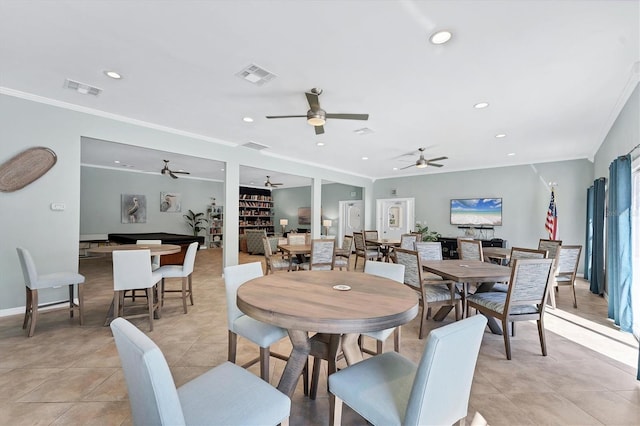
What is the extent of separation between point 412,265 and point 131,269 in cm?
311

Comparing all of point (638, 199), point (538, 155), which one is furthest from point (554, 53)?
point (538, 155)

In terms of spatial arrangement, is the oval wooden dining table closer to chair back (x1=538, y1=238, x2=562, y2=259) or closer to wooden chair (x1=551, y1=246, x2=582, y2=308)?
wooden chair (x1=551, y1=246, x2=582, y2=308)

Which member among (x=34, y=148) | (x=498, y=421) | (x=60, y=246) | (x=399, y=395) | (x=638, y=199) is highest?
(x=34, y=148)

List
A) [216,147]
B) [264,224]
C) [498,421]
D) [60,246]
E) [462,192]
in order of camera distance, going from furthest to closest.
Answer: [264,224]
[462,192]
[216,147]
[60,246]
[498,421]

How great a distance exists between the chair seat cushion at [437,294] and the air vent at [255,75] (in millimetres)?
2844

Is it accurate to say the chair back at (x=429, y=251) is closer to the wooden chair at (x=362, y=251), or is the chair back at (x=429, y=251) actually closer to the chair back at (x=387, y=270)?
the chair back at (x=387, y=270)

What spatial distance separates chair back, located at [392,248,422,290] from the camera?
309 cm

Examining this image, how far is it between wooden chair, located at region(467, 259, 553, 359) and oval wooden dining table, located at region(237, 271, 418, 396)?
143 centimetres

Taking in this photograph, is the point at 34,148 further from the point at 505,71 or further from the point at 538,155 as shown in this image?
the point at 538,155

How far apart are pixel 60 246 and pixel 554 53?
233 inches

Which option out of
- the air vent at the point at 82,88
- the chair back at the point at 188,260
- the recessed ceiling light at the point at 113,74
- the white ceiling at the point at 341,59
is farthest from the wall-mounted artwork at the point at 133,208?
the recessed ceiling light at the point at 113,74

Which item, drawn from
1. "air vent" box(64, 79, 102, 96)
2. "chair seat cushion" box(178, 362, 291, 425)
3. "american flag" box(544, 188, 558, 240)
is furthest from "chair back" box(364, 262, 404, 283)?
"american flag" box(544, 188, 558, 240)

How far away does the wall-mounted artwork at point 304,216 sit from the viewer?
1195 centimetres

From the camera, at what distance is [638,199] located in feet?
11.2
